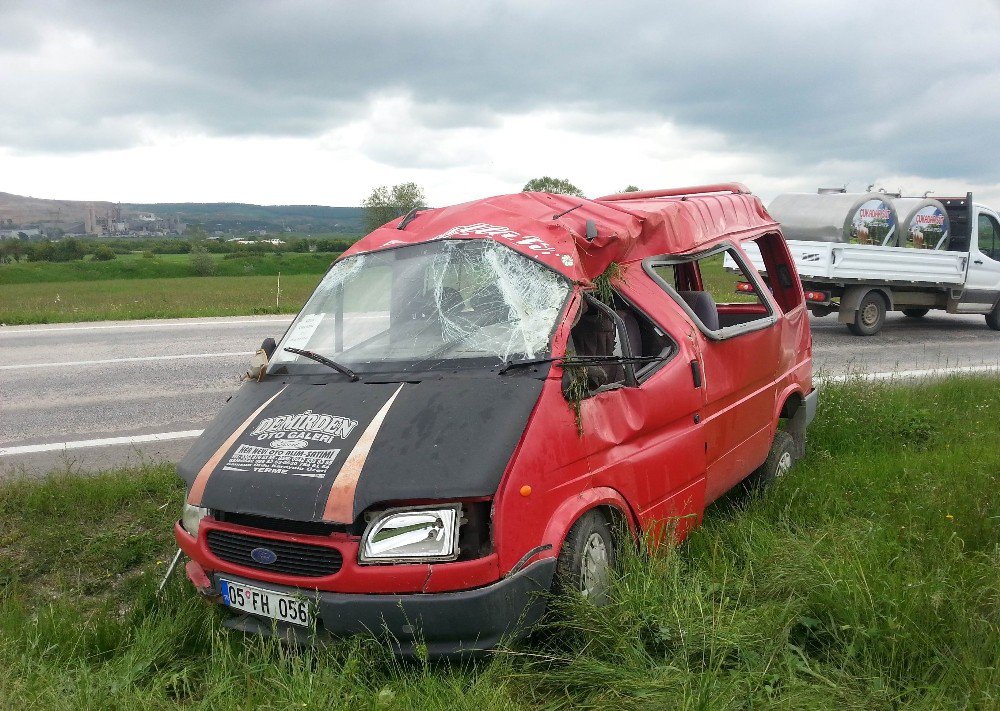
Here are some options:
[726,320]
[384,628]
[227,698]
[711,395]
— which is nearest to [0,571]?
[227,698]

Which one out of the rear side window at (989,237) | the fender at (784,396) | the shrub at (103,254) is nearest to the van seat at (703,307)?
the fender at (784,396)

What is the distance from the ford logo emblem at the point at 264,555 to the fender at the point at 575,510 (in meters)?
1.02

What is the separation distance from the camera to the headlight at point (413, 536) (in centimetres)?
293

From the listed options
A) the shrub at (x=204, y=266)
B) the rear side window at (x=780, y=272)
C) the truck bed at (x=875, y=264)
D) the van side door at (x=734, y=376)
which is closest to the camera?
the van side door at (x=734, y=376)

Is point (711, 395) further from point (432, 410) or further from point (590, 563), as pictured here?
point (432, 410)

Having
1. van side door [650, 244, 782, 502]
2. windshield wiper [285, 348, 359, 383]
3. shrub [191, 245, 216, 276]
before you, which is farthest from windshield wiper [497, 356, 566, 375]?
shrub [191, 245, 216, 276]

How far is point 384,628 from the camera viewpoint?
2.92 meters

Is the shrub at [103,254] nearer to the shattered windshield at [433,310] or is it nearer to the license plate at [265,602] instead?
the shattered windshield at [433,310]

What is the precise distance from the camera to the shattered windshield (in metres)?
3.71

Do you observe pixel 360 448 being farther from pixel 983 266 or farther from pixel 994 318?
pixel 994 318

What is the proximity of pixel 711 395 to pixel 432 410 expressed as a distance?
5.87ft

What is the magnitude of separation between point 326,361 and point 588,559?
4.88 feet

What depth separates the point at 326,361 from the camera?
3.84 metres

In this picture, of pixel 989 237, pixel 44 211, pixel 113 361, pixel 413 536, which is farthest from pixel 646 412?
pixel 44 211
